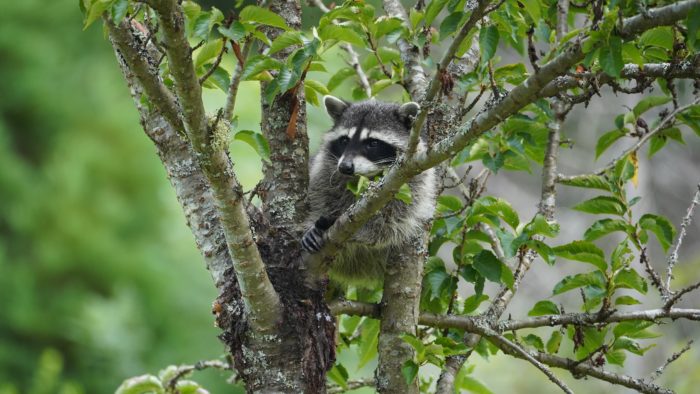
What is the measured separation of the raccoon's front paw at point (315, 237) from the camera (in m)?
3.10

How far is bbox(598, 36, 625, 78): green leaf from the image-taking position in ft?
6.93

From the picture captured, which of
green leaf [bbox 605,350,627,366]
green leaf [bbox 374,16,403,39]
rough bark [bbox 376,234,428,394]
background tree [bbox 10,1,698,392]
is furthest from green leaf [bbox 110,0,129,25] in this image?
green leaf [bbox 605,350,627,366]

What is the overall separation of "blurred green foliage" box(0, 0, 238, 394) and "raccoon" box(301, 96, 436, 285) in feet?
13.4

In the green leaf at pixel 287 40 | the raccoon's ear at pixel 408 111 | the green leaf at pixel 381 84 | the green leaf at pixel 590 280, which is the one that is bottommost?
the green leaf at pixel 590 280

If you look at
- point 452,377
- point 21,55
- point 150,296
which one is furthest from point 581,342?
point 21,55

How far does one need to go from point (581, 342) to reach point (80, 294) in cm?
692

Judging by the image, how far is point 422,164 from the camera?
248 cm

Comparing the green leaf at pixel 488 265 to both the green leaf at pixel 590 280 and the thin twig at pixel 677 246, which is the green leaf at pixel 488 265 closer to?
the green leaf at pixel 590 280

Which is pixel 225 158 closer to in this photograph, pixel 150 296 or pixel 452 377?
pixel 452 377

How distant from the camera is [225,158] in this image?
97.1 inches

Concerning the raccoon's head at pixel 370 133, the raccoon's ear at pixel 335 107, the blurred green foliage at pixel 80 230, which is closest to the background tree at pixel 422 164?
the raccoon's head at pixel 370 133

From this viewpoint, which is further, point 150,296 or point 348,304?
point 150,296

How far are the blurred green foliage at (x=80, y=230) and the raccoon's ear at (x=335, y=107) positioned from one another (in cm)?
398

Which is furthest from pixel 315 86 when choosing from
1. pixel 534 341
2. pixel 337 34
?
pixel 534 341
